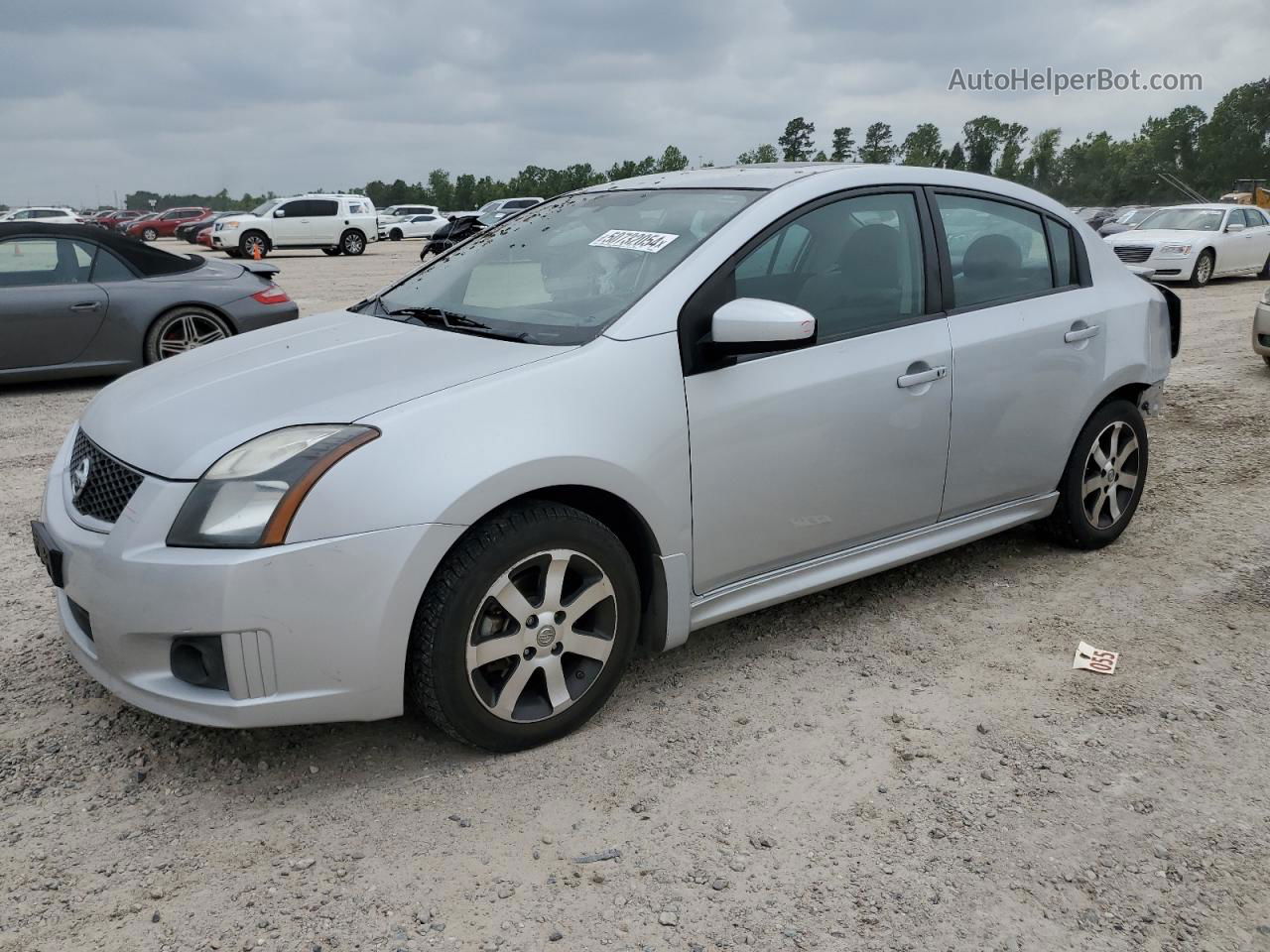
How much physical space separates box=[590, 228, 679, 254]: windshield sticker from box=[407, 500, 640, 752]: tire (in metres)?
0.98

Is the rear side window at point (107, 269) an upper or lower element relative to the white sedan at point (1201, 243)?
upper

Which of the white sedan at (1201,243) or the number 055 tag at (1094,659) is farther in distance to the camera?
the white sedan at (1201,243)

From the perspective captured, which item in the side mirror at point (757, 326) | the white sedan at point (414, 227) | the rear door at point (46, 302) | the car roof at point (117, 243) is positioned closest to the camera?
the side mirror at point (757, 326)

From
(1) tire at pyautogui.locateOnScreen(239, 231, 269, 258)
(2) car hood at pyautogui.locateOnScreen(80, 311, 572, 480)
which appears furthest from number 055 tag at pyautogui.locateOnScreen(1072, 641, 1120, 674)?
(1) tire at pyautogui.locateOnScreen(239, 231, 269, 258)

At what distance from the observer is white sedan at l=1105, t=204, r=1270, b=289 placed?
17484 millimetres

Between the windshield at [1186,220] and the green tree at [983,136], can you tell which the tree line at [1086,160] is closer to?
the green tree at [983,136]

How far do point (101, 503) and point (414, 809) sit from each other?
46.0 inches

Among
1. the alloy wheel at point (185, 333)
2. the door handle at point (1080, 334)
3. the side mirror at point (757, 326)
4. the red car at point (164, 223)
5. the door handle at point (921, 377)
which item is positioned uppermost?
the red car at point (164, 223)

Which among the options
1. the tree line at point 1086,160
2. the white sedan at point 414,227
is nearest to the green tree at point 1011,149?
the tree line at point 1086,160

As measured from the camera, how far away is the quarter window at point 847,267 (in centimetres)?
342

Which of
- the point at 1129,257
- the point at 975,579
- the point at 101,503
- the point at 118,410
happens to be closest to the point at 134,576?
the point at 101,503

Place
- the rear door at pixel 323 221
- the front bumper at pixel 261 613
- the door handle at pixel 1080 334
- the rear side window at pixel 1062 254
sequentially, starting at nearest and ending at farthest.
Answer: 1. the front bumper at pixel 261 613
2. the door handle at pixel 1080 334
3. the rear side window at pixel 1062 254
4. the rear door at pixel 323 221

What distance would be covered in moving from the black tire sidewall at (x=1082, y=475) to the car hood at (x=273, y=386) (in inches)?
95.4

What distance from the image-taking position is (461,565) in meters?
2.73
